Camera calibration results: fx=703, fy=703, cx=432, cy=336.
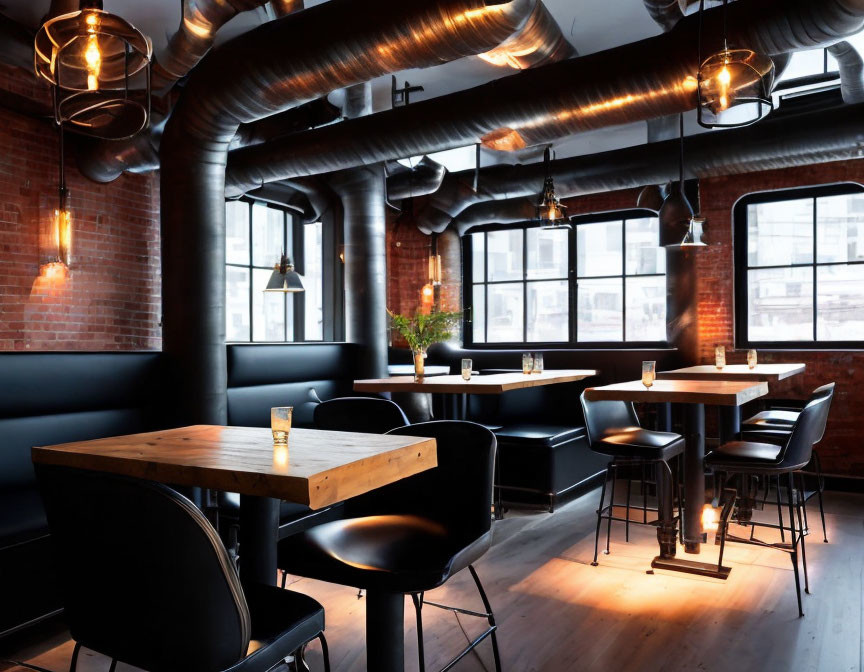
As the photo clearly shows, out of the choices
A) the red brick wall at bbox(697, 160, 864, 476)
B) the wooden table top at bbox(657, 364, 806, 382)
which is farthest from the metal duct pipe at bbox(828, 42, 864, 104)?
the wooden table top at bbox(657, 364, 806, 382)

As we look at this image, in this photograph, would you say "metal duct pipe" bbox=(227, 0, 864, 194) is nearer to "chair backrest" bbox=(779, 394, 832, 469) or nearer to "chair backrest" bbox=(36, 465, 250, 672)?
"chair backrest" bbox=(779, 394, 832, 469)

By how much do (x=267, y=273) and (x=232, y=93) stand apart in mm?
3222

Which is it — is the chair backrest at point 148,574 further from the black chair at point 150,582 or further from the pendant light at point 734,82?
the pendant light at point 734,82

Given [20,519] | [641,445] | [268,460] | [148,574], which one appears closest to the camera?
[148,574]

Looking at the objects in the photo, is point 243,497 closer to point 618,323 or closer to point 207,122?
point 207,122

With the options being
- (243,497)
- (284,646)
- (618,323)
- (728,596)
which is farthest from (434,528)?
(618,323)

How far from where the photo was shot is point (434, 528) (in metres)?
2.26

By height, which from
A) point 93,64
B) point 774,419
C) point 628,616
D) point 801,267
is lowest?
point 628,616

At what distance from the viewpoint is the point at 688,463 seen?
371 centimetres

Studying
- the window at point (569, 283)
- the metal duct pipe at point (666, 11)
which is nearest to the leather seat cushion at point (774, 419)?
the window at point (569, 283)

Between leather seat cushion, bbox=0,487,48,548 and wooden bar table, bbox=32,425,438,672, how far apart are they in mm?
762

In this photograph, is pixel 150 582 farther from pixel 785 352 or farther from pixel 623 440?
pixel 785 352

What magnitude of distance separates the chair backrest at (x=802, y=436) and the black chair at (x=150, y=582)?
243cm

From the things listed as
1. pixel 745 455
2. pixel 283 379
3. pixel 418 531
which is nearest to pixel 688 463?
pixel 745 455
